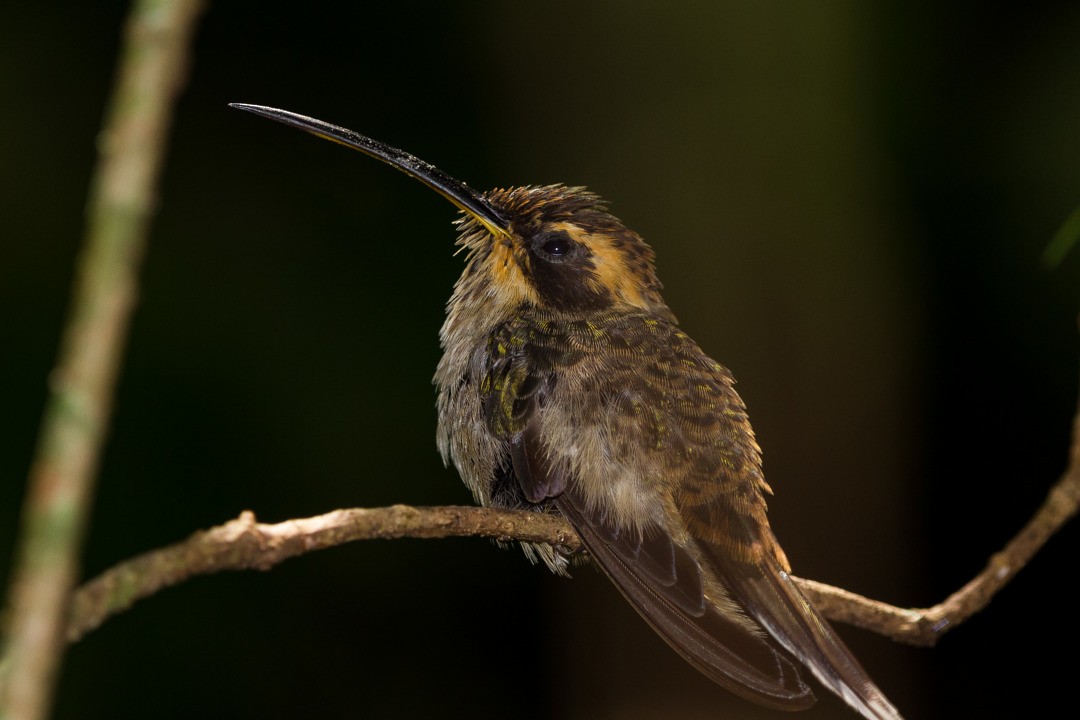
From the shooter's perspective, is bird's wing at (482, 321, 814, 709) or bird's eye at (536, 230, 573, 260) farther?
bird's eye at (536, 230, 573, 260)

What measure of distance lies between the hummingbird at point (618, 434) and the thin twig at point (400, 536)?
0.62 ft

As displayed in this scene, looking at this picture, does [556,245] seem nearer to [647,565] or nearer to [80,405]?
[647,565]

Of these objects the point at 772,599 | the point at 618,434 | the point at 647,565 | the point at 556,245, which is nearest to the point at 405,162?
the point at 556,245

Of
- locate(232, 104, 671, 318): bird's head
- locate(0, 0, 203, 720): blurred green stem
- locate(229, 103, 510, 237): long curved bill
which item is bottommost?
locate(0, 0, 203, 720): blurred green stem

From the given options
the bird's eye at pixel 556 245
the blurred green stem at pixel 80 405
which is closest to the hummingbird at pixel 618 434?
the bird's eye at pixel 556 245

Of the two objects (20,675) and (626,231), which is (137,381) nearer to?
(626,231)

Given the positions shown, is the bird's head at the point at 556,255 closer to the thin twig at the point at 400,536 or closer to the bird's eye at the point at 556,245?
the bird's eye at the point at 556,245

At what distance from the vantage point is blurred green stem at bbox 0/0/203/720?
734 mm

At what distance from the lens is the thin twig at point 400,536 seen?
1262 mm

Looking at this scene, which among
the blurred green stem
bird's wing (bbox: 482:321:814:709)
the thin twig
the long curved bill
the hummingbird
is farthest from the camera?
the long curved bill

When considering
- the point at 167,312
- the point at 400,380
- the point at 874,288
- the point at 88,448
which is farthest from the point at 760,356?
the point at 88,448

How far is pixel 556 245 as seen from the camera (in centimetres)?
338

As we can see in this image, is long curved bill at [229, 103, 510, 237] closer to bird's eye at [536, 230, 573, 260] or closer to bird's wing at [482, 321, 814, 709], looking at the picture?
bird's eye at [536, 230, 573, 260]

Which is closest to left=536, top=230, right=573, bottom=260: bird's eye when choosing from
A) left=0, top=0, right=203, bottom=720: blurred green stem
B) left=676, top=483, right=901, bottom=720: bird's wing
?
left=676, top=483, right=901, bottom=720: bird's wing
